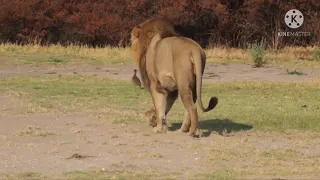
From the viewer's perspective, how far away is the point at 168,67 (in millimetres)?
11461

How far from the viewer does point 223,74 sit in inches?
967

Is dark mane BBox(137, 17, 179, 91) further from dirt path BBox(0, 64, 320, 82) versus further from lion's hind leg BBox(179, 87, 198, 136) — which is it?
dirt path BBox(0, 64, 320, 82)

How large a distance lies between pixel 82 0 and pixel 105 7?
1.36 meters

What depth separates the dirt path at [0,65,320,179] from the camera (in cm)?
899

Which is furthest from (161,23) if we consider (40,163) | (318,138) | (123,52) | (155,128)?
(123,52)

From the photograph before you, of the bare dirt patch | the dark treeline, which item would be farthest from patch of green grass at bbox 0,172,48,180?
the dark treeline

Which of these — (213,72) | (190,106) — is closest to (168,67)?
(190,106)

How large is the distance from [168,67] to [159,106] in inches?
26.9

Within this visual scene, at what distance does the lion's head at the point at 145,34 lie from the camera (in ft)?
39.5

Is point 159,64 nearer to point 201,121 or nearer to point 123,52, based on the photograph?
point 201,121

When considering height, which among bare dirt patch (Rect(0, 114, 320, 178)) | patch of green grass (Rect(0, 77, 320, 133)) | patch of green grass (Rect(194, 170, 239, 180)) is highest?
patch of green grass (Rect(194, 170, 239, 180))

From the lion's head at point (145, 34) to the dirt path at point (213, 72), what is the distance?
1036cm

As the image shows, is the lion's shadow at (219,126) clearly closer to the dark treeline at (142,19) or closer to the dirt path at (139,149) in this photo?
the dirt path at (139,149)

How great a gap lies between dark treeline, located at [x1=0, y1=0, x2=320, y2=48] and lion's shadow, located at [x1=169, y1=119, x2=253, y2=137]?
2619cm
